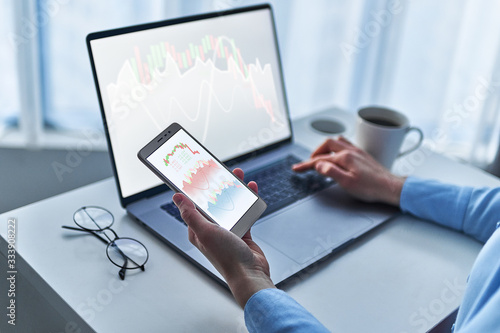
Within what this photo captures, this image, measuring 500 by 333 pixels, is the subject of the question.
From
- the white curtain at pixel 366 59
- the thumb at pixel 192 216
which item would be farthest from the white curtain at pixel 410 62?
the thumb at pixel 192 216

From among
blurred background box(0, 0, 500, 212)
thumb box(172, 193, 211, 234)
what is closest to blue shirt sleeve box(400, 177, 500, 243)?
thumb box(172, 193, 211, 234)

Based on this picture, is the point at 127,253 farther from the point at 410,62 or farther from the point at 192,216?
the point at 410,62

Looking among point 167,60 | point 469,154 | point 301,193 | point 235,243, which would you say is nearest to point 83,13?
point 167,60

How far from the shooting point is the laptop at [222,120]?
0.86 m

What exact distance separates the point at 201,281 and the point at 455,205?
0.49 meters

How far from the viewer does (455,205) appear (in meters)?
0.95

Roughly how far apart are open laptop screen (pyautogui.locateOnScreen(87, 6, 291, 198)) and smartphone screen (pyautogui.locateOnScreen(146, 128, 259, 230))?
0.12m

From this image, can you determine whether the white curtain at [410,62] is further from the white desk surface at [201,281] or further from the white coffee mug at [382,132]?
the white desk surface at [201,281]

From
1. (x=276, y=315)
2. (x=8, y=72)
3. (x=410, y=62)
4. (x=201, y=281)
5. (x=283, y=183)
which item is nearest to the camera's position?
(x=276, y=315)

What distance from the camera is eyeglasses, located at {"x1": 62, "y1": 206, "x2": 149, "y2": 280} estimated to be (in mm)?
793

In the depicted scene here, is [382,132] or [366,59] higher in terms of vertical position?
[382,132]

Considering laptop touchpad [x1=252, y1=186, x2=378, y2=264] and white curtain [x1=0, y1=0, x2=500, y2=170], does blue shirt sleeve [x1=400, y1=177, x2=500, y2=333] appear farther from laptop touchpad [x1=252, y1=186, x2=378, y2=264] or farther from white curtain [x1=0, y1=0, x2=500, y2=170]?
white curtain [x1=0, y1=0, x2=500, y2=170]

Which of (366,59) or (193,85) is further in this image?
(366,59)

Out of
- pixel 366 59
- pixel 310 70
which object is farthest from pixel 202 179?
pixel 366 59
